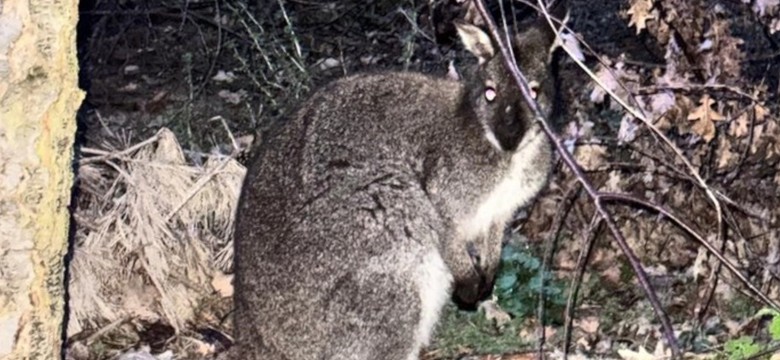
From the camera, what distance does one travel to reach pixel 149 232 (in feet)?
25.1

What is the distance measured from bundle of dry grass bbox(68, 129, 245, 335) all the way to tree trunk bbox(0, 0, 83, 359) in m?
2.59

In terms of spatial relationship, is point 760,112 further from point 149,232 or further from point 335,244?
point 149,232

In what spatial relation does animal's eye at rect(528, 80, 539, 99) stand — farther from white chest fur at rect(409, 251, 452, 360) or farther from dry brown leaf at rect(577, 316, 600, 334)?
dry brown leaf at rect(577, 316, 600, 334)

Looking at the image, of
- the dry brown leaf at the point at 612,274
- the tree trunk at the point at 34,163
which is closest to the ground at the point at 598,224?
the dry brown leaf at the point at 612,274

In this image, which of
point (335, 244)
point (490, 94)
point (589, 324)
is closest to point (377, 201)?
point (335, 244)

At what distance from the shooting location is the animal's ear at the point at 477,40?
5.95 m

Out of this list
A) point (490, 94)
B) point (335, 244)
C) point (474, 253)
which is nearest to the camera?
point (335, 244)

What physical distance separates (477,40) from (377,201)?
76 cm

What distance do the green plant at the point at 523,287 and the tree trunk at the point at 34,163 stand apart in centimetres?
329

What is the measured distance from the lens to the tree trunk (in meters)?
4.35

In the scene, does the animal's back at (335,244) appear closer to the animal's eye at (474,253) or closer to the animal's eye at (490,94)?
the animal's eye at (490,94)

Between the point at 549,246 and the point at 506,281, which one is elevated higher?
the point at 549,246

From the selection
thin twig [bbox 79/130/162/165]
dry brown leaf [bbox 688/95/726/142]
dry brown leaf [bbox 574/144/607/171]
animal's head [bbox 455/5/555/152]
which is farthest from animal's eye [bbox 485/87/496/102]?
dry brown leaf [bbox 574/144/607/171]

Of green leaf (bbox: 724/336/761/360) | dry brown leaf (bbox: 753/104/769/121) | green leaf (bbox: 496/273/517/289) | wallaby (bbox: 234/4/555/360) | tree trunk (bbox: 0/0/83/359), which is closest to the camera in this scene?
tree trunk (bbox: 0/0/83/359)
